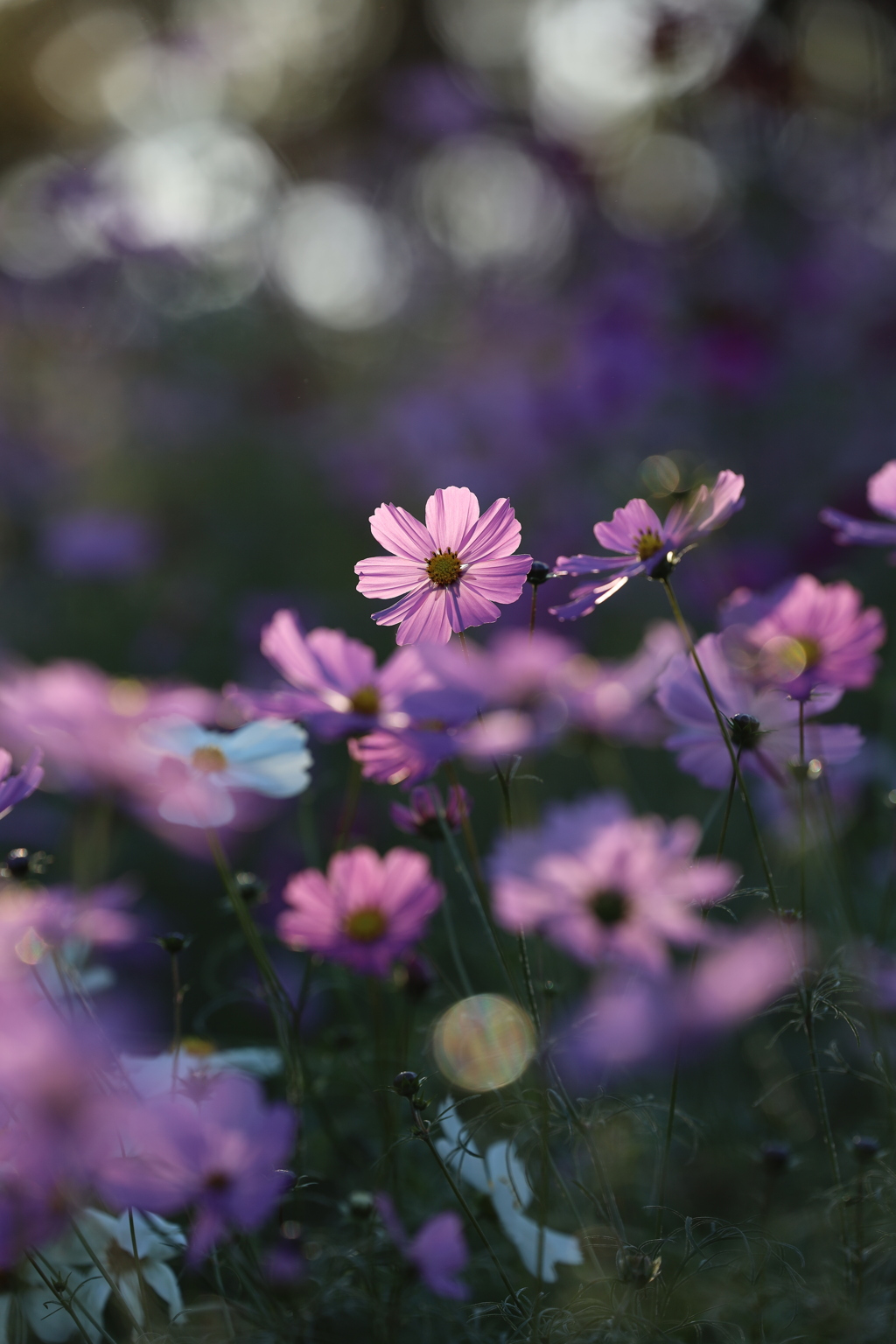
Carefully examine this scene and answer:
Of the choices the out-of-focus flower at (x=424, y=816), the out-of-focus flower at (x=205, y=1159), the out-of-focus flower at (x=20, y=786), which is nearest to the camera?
the out-of-focus flower at (x=205, y=1159)

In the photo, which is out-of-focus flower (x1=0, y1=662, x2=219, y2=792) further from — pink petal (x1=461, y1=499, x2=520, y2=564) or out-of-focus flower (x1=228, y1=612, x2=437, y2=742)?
pink petal (x1=461, y1=499, x2=520, y2=564)

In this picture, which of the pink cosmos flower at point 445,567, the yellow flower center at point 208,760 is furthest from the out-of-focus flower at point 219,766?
the pink cosmos flower at point 445,567

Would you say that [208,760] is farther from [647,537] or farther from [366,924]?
[647,537]

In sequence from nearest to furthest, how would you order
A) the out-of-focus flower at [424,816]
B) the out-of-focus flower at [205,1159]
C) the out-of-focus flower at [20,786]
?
the out-of-focus flower at [205,1159] < the out-of-focus flower at [20,786] < the out-of-focus flower at [424,816]

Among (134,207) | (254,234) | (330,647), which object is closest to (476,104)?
(254,234)

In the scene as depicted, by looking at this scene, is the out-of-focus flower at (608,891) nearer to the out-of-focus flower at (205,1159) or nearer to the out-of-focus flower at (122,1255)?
the out-of-focus flower at (205,1159)
